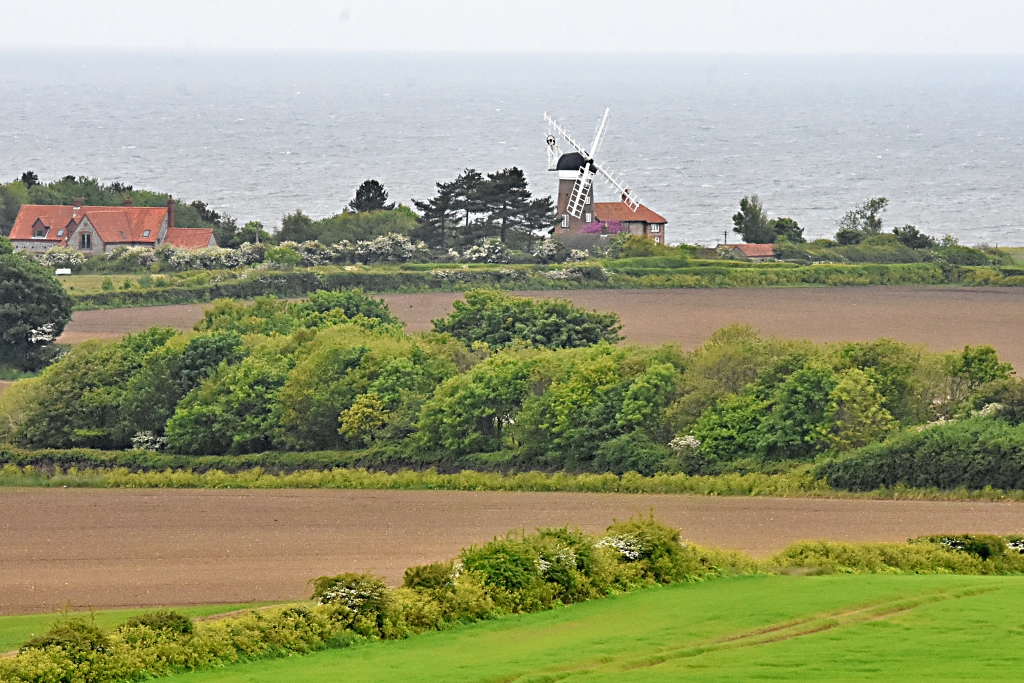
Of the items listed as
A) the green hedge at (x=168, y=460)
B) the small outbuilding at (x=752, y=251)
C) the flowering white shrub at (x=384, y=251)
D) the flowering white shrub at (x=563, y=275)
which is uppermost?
the small outbuilding at (x=752, y=251)

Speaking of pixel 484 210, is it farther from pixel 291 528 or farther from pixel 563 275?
pixel 291 528

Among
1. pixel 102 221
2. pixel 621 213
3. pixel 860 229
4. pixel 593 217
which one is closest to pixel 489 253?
pixel 593 217

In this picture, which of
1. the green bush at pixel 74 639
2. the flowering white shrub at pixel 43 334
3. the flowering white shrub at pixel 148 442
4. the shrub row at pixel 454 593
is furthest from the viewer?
the flowering white shrub at pixel 43 334

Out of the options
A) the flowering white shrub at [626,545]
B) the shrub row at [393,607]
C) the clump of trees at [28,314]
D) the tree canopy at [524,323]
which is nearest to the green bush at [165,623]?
the shrub row at [393,607]

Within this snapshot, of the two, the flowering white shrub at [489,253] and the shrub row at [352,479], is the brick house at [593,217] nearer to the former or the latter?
the flowering white shrub at [489,253]

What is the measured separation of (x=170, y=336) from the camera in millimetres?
48812

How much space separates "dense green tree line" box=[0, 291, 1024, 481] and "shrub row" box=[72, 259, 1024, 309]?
2431cm

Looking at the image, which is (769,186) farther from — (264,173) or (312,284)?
(312,284)

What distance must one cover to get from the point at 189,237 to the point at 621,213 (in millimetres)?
23599

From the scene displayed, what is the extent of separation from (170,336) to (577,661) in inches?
1277

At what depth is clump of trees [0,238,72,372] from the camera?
5684 cm

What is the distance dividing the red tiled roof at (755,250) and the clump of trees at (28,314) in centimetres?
3765

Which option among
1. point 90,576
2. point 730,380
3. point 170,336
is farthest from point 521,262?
point 90,576

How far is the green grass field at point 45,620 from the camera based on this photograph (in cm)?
2255
